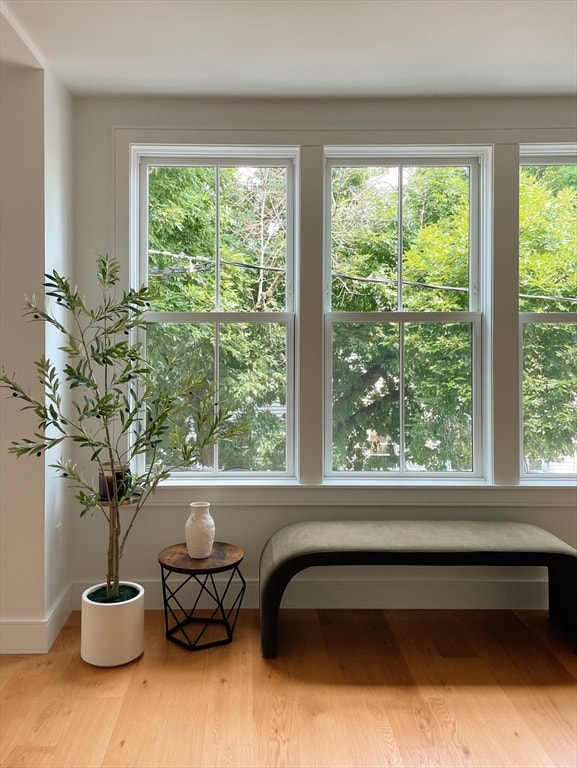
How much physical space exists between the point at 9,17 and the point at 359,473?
2.60 m

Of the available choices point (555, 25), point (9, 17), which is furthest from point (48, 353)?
point (555, 25)

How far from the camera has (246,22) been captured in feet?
7.06

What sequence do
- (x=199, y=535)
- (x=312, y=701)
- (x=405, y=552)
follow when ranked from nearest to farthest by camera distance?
(x=312, y=701), (x=405, y=552), (x=199, y=535)

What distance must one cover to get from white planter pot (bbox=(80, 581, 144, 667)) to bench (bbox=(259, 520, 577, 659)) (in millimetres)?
572

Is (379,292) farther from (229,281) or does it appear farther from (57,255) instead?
(57,255)

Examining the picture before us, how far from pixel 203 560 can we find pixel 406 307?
5.65 ft

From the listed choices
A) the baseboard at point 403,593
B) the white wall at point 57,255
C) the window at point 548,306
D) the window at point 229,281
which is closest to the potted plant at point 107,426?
the white wall at point 57,255

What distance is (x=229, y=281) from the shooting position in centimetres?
300

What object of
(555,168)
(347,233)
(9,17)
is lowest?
(347,233)

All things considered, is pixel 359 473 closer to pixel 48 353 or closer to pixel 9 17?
pixel 48 353

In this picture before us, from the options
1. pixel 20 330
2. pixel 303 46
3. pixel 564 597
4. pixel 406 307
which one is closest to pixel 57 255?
pixel 20 330

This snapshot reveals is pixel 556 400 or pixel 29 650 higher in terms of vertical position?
pixel 556 400

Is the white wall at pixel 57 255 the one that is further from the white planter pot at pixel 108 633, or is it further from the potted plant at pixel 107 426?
the white planter pot at pixel 108 633

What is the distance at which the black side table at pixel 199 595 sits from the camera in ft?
7.97
